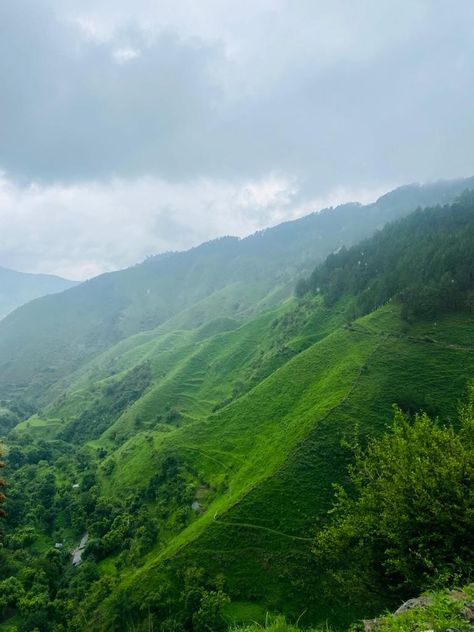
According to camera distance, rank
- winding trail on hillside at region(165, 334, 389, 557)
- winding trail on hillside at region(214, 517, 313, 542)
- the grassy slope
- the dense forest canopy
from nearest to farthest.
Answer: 1. the grassy slope
2. winding trail on hillside at region(214, 517, 313, 542)
3. winding trail on hillside at region(165, 334, 389, 557)
4. the dense forest canopy

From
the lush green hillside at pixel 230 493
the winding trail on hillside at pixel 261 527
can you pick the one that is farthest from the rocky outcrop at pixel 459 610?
the winding trail on hillside at pixel 261 527

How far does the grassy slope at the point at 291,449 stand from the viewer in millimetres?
65750

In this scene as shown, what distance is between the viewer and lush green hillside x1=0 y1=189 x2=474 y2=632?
207 feet

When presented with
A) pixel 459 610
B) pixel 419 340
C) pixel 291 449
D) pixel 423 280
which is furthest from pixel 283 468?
pixel 423 280

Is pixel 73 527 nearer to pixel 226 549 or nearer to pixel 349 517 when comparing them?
pixel 226 549

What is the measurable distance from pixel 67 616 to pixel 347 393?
243ft

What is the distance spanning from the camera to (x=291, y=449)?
87438 mm

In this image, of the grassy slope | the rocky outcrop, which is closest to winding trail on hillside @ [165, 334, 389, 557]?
the grassy slope

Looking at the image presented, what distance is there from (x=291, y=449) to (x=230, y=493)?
16595mm

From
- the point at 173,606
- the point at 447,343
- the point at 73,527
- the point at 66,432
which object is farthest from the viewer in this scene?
the point at 66,432

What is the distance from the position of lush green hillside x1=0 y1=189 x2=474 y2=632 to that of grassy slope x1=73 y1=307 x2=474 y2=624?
0.33m

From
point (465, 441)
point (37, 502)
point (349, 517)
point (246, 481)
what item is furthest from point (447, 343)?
point (37, 502)

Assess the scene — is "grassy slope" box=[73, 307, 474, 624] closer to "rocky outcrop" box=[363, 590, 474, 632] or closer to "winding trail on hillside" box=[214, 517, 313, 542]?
"winding trail on hillside" box=[214, 517, 313, 542]

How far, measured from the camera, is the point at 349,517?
4459 cm
